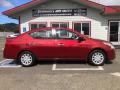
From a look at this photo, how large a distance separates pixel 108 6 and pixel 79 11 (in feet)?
8.42

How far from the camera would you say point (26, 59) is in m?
14.0

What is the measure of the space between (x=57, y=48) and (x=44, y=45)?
567 millimetres

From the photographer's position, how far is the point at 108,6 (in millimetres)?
26047

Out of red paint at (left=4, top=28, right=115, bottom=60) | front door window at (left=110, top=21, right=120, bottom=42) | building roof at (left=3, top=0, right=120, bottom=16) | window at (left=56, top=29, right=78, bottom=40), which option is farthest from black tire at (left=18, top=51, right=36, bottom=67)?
front door window at (left=110, top=21, right=120, bottom=42)

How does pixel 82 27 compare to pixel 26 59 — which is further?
pixel 82 27

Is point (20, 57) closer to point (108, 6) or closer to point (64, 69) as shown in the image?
point (64, 69)

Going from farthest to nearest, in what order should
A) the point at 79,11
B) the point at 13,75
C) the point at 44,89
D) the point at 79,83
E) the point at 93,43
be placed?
the point at 79,11 → the point at 93,43 → the point at 13,75 → the point at 79,83 → the point at 44,89

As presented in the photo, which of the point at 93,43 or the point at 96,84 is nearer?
the point at 96,84

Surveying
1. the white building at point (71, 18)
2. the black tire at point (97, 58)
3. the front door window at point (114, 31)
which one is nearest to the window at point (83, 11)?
the white building at point (71, 18)

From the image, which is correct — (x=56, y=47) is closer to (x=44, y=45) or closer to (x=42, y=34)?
(x=44, y=45)

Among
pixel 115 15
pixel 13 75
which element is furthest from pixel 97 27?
pixel 13 75

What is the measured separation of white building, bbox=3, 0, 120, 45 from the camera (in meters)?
25.1

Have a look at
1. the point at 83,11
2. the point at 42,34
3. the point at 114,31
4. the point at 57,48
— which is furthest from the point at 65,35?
the point at 114,31

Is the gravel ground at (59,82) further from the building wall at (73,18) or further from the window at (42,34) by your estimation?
the building wall at (73,18)
